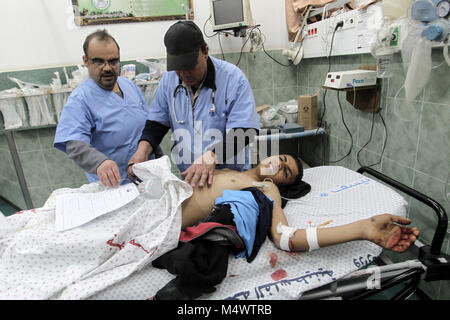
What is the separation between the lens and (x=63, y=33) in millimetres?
2840

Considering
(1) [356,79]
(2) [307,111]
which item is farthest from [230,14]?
(1) [356,79]

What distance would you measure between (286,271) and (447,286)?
1.21 m

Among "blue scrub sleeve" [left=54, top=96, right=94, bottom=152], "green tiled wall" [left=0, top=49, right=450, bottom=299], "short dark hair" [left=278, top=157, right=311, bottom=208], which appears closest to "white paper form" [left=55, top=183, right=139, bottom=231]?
"blue scrub sleeve" [left=54, top=96, right=94, bottom=152]

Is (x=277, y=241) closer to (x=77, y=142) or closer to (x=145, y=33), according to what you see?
(x=77, y=142)

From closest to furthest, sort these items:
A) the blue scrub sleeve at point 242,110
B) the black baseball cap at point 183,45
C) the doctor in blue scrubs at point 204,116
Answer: the black baseball cap at point 183,45
the doctor in blue scrubs at point 204,116
the blue scrub sleeve at point 242,110

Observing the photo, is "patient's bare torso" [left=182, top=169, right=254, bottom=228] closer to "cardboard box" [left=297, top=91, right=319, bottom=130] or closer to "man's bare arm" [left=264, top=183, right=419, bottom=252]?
"man's bare arm" [left=264, top=183, right=419, bottom=252]

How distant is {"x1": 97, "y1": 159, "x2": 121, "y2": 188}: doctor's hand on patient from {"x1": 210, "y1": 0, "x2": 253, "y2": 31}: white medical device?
1.94 m

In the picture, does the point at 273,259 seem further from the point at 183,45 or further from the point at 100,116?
the point at 100,116

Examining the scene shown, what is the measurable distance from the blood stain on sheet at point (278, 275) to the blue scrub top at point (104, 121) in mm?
1033

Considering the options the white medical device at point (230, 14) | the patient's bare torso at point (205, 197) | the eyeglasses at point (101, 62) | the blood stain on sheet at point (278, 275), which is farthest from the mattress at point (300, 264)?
the white medical device at point (230, 14)

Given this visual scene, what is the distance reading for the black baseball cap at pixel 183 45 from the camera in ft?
4.50

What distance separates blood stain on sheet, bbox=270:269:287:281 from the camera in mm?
1132

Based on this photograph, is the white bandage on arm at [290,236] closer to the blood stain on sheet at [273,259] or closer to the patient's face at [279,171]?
the blood stain on sheet at [273,259]

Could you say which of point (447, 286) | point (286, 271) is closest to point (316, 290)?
point (286, 271)
